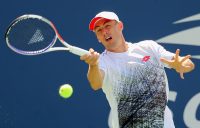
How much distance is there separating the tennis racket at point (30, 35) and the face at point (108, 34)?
373 millimetres

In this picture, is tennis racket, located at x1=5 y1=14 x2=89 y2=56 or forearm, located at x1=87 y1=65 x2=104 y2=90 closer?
forearm, located at x1=87 y1=65 x2=104 y2=90

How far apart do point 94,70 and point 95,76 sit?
66 mm

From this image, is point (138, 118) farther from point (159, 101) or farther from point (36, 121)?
point (36, 121)

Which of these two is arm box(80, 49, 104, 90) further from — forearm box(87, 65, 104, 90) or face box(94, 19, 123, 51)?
face box(94, 19, 123, 51)

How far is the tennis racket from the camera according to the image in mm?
4262

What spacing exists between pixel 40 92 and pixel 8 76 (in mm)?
354

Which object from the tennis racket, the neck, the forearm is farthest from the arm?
the tennis racket

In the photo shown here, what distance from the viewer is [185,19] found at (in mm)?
5977

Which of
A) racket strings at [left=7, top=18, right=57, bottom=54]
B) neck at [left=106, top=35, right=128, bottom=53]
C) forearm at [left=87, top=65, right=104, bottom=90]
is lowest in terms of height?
forearm at [left=87, top=65, right=104, bottom=90]

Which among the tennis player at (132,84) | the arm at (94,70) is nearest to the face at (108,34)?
the tennis player at (132,84)

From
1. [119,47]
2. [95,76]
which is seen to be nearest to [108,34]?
[119,47]

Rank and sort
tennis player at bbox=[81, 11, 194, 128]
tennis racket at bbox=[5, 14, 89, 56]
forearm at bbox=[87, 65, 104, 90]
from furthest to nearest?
tennis racket at bbox=[5, 14, 89, 56]
tennis player at bbox=[81, 11, 194, 128]
forearm at bbox=[87, 65, 104, 90]

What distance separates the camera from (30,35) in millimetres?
4414

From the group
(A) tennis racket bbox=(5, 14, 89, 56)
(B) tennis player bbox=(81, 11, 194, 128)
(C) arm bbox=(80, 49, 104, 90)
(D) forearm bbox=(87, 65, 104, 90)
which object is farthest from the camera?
(A) tennis racket bbox=(5, 14, 89, 56)
